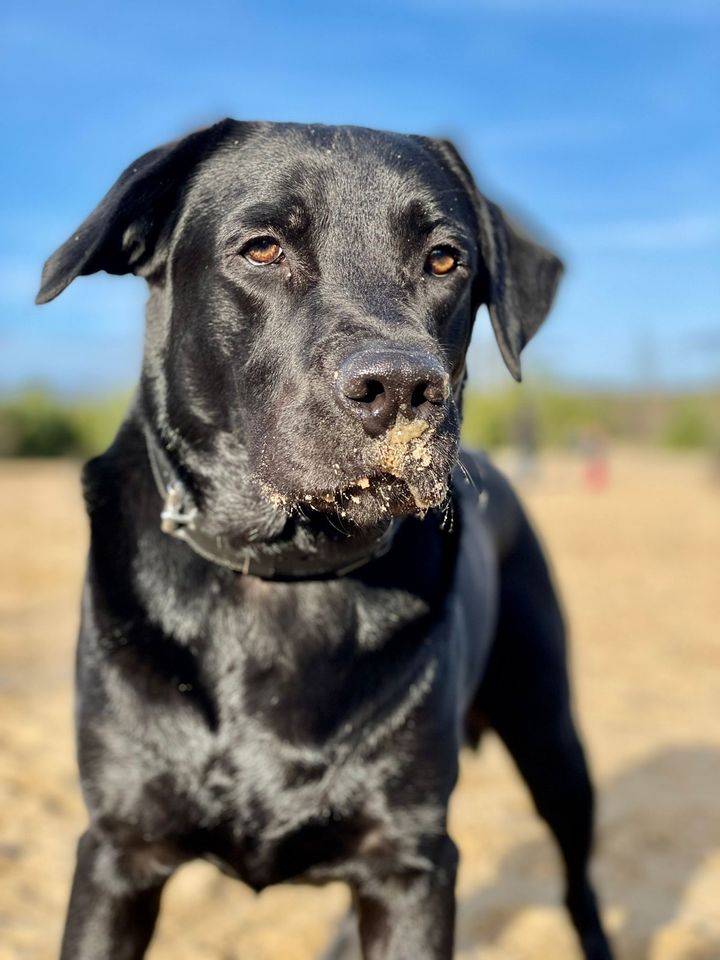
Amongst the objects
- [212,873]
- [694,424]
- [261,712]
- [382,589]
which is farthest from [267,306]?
[694,424]

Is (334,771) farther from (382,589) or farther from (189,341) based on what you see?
(189,341)

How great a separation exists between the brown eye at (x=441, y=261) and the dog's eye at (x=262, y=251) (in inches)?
15.4

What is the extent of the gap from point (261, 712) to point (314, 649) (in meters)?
0.21

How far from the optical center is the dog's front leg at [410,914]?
2676mm

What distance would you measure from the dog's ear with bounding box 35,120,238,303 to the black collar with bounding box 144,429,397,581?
1.56 feet

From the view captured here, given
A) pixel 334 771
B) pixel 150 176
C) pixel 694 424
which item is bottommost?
pixel 694 424

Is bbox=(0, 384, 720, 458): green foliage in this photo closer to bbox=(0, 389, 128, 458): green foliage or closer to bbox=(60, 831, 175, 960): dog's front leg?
bbox=(0, 389, 128, 458): green foliage

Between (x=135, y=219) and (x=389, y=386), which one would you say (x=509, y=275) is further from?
(x=389, y=386)

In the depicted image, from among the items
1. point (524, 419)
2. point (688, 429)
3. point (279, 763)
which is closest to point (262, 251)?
point (279, 763)

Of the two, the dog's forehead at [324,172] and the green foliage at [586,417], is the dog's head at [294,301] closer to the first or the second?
the dog's forehead at [324,172]

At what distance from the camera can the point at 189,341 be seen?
2844mm

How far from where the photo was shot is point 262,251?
275cm

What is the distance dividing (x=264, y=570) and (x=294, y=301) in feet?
2.24

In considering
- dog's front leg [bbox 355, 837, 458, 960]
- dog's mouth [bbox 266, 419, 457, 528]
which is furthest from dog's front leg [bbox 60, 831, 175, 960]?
dog's mouth [bbox 266, 419, 457, 528]
